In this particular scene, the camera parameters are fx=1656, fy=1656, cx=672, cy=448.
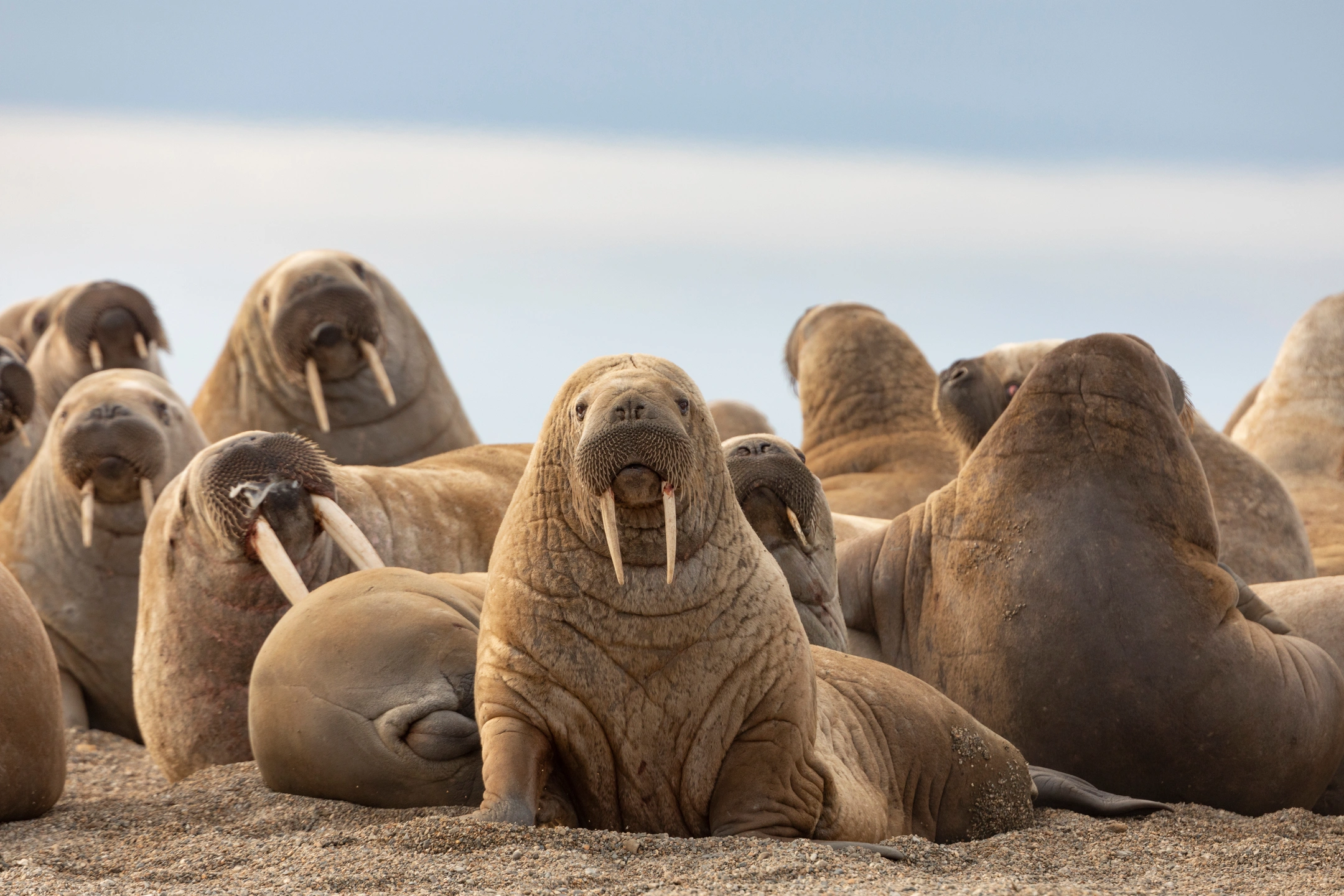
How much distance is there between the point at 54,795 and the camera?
5.16 meters

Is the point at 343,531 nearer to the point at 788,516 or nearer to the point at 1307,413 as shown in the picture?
the point at 788,516

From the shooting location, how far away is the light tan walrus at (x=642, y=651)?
13.1 feet

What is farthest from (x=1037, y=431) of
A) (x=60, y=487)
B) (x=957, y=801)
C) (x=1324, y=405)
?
(x=1324, y=405)

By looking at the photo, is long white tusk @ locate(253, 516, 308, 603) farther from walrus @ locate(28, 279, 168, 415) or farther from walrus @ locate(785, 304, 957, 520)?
walrus @ locate(28, 279, 168, 415)

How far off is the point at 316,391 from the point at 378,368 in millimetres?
355

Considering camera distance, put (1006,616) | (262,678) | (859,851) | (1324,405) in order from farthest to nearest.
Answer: (1324,405) → (1006,616) → (262,678) → (859,851)

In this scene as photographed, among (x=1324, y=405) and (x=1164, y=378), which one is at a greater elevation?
(x=1164, y=378)

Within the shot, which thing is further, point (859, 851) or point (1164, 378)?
point (1164, 378)

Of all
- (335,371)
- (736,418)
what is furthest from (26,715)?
(736,418)

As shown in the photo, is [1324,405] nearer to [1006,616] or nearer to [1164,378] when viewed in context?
[1164,378]

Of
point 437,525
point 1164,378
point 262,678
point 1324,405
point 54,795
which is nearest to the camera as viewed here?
point 262,678

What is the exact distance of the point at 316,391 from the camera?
28.2 ft

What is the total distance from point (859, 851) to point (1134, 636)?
1.73 metres

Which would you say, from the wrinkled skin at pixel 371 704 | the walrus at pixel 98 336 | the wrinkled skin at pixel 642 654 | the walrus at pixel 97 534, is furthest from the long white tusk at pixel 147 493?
the walrus at pixel 98 336
